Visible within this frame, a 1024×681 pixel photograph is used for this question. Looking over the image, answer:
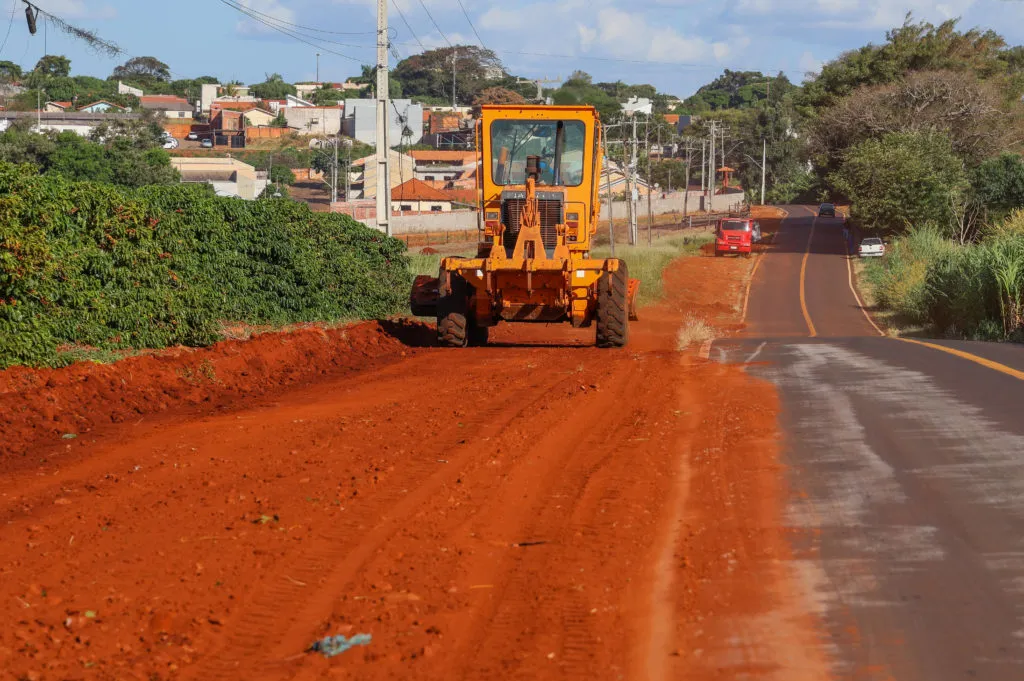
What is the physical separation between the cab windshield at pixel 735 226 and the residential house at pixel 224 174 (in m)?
33.6

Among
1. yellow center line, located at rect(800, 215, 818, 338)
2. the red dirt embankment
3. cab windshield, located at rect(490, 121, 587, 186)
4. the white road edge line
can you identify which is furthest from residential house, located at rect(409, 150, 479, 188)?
the white road edge line

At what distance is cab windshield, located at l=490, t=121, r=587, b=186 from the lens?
19.7 meters

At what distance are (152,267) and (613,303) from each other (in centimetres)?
742

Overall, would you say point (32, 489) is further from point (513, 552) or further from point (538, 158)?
point (538, 158)

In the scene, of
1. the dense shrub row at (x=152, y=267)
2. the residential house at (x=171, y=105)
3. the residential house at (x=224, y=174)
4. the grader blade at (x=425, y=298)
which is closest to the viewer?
the dense shrub row at (x=152, y=267)

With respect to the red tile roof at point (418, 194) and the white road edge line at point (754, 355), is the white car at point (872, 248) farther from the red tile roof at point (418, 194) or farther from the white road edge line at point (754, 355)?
the white road edge line at point (754, 355)

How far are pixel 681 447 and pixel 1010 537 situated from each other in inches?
140

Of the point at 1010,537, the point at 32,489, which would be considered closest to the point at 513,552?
the point at 1010,537

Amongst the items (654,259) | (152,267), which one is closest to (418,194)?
(654,259)

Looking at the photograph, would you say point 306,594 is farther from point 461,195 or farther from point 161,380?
point 461,195

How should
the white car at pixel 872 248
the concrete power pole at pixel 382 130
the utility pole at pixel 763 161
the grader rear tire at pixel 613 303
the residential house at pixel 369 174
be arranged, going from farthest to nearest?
→ the utility pole at pixel 763 161 < the residential house at pixel 369 174 < the white car at pixel 872 248 < the concrete power pole at pixel 382 130 < the grader rear tire at pixel 613 303

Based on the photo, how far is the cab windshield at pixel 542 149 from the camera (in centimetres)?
1966

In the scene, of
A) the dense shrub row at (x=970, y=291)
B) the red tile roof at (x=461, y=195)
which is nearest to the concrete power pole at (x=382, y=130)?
the dense shrub row at (x=970, y=291)

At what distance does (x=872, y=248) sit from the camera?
67.8 metres
